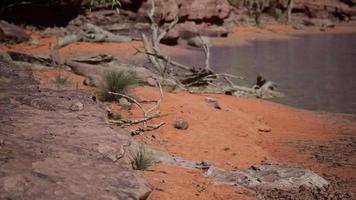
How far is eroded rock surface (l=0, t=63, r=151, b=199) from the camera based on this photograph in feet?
10.2

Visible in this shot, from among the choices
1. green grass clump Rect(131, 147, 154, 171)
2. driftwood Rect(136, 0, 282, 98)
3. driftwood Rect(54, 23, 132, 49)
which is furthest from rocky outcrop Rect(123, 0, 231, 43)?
green grass clump Rect(131, 147, 154, 171)

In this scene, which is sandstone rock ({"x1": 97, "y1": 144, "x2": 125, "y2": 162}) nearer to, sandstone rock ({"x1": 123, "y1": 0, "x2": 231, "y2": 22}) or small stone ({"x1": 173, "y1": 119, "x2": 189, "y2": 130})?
small stone ({"x1": 173, "y1": 119, "x2": 189, "y2": 130})

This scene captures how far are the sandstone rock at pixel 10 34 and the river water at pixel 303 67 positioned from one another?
6927 mm

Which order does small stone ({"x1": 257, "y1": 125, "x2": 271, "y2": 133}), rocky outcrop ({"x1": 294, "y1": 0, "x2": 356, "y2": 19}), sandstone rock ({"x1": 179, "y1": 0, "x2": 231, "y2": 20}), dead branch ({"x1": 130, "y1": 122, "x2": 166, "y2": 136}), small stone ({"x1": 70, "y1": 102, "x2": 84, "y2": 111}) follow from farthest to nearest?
Result: rocky outcrop ({"x1": 294, "y1": 0, "x2": 356, "y2": 19})
sandstone rock ({"x1": 179, "y1": 0, "x2": 231, "y2": 20})
small stone ({"x1": 257, "y1": 125, "x2": 271, "y2": 133})
dead branch ({"x1": 130, "y1": 122, "x2": 166, "y2": 136})
small stone ({"x1": 70, "y1": 102, "x2": 84, "y2": 111})

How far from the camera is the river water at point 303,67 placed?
41.7 feet

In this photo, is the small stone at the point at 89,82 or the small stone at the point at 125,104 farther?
the small stone at the point at 89,82

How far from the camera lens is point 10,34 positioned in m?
18.3

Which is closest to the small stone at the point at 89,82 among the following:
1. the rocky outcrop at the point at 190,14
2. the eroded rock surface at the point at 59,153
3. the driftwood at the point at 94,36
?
the eroded rock surface at the point at 59,153

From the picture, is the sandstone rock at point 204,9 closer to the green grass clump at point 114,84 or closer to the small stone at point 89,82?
the small stone at point 89,82

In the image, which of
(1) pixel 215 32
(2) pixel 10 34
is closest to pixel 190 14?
(1) pixel 215 32

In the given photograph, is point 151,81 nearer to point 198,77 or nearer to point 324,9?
point 198,77

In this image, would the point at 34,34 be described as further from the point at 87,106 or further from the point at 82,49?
the point at 87,106

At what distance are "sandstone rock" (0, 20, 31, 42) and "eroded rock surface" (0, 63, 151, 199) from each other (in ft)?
44.3

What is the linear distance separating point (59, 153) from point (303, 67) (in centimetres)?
1596
